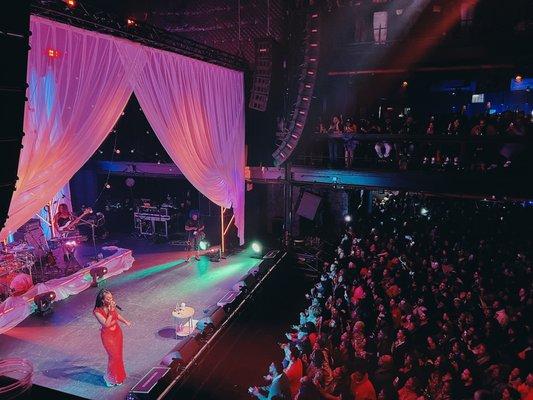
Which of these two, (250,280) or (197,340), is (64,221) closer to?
(250,280)

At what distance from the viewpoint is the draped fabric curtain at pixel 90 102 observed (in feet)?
16.6

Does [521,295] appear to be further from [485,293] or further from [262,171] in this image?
[262,171]

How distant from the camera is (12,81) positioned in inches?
133

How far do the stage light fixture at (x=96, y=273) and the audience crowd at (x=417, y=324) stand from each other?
17.5ft

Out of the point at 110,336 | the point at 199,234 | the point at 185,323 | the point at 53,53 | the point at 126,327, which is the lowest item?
the point at 126,327

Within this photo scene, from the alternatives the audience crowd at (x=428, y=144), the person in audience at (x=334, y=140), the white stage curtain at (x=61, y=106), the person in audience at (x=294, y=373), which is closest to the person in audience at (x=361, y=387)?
the person in audience at (x=294, y=373)

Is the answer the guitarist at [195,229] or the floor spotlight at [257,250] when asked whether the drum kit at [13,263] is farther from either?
the floor spotlight at [257,250]

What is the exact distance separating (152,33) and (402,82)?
1137 centimetres

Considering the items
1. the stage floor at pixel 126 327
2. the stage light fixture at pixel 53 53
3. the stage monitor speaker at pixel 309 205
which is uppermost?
the stage light fixture at pixel 53 53

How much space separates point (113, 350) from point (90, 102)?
383 centimetres

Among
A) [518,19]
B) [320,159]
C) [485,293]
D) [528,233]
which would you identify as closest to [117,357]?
[485,293]

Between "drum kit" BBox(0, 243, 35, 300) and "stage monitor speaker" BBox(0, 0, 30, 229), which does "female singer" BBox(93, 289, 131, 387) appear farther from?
"drum kit" BBox(0, 243, 35, 300)

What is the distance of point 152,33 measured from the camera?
697 centimetres

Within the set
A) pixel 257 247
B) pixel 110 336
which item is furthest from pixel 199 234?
pixel 110 336
